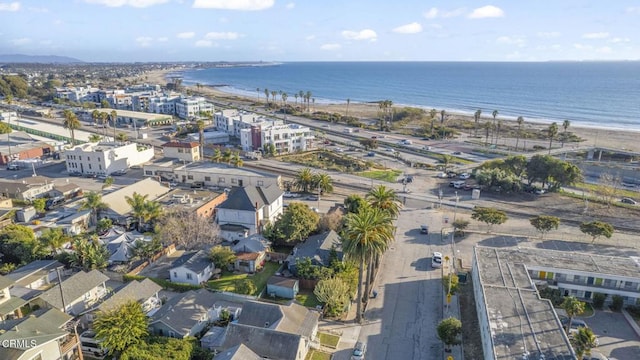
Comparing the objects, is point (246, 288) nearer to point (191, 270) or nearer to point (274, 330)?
point (191, 270)

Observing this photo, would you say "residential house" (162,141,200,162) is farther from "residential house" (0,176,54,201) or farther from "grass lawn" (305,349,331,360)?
"grass lawn" (305,349,331,360)

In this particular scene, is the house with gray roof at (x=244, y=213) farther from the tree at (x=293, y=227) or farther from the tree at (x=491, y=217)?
the tree at (x=491, y=217)

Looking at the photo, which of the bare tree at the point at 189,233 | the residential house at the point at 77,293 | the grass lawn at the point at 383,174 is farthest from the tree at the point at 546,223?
the residential house at the point at 77,293

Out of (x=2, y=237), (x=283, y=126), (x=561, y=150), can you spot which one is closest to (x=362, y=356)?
(x=2, y=237)

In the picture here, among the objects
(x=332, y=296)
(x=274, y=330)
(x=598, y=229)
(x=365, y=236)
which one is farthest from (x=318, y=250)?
(x=598, y=229)

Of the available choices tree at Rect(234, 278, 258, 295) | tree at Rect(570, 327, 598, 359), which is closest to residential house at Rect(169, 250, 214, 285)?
tree at Rect(234, 278, 258, 295)

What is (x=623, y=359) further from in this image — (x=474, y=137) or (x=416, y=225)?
(x=474, y=137)
